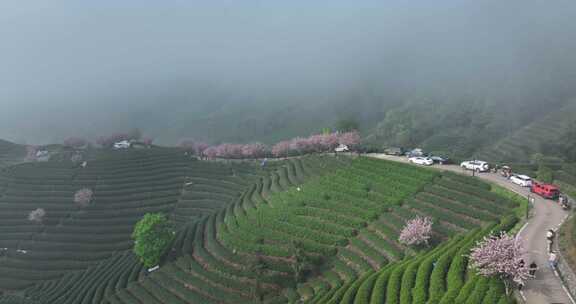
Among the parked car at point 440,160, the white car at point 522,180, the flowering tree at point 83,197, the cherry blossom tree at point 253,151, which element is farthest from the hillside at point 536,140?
the flowering tree at point 83,197

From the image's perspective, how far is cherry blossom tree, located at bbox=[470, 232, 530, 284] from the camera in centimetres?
3020

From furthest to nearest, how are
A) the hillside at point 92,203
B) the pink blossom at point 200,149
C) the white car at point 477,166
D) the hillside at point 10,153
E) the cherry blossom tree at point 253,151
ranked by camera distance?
the hillside at point 10,153, the pink blossom at point 200,149, the cherry blossom tree at point 253,151, the hillside at point 92,203, the white car at point 477,166

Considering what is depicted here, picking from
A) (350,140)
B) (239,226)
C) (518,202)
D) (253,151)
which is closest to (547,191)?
(518,202)

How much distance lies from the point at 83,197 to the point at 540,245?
3233 inches

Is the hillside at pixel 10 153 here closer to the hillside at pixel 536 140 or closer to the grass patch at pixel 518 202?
the grass patch at pixel 518 202

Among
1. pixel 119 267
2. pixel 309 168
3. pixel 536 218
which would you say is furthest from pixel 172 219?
pixel 536 218

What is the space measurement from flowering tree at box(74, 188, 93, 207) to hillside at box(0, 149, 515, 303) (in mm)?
1508

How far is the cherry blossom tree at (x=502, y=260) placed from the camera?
30203mm

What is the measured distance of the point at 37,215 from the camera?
8250cm

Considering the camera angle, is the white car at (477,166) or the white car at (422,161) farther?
the white car at (422,161)

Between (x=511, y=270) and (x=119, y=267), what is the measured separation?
59.7m

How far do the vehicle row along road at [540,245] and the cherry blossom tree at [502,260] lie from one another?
4.62ft

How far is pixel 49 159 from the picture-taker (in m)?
110

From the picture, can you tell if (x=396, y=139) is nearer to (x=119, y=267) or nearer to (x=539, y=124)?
(x=539, y=124)
